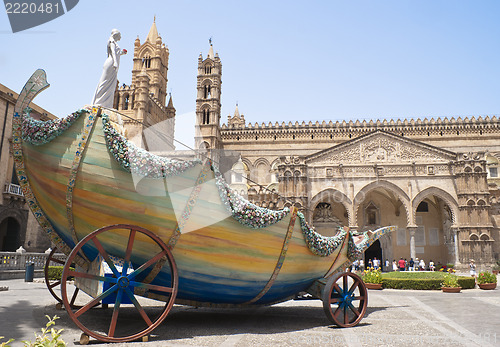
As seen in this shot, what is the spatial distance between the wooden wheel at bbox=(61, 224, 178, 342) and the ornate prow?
2.35 m

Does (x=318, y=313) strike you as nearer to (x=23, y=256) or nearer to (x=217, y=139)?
(x=23, y=256)

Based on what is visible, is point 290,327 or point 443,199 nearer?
point 290,327

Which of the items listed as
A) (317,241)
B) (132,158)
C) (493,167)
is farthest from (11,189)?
(493,167)

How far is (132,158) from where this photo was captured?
5.20m

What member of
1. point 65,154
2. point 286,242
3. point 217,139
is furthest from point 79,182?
point 217,139

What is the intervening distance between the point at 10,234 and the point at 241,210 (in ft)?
75.6

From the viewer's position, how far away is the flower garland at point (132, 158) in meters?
5.16

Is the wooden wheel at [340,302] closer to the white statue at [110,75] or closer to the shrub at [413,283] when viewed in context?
the white statue at [110,75]

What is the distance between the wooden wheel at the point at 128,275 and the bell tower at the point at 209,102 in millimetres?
33034

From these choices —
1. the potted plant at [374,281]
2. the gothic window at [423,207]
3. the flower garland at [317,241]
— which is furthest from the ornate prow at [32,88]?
the gothic window at [423,207]

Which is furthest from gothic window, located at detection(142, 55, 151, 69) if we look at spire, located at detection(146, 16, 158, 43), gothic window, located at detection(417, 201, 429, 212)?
gothic window, located at detection(417, 201, 429, 212)

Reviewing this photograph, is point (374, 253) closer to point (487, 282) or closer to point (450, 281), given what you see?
point (487, 282)

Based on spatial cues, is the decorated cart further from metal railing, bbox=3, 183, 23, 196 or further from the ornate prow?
metal railing, bbox=3, 183, 23, 196

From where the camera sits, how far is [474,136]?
125ft
